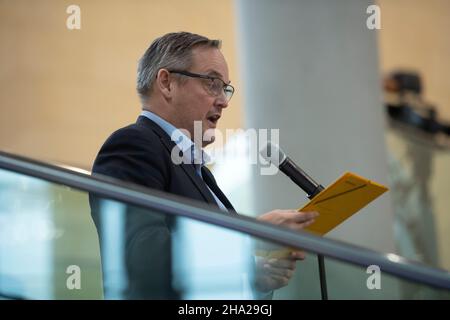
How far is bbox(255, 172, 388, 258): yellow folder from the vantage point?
321 centimetres

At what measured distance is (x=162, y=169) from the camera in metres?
3.64

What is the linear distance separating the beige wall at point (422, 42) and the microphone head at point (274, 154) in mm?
11504

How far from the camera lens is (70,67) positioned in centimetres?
1187

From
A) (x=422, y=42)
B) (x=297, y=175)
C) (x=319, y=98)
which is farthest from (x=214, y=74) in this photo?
(x=422, y=42)

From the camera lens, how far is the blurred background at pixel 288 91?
22.7ft

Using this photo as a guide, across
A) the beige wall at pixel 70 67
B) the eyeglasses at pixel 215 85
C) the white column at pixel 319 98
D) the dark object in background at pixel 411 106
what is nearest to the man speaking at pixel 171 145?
the eyeglasses at pixel 215 85

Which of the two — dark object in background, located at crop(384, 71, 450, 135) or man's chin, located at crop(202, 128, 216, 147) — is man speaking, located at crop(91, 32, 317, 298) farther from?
dark object in background, located at crop(384, 71, 450, 135)

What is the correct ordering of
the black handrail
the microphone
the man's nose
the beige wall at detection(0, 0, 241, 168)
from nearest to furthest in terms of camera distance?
the black handrail
the microphone
the man's nose
the beige wall at detection(0, 0, 241, 168)

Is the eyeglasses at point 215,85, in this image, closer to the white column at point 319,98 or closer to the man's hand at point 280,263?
the man's hand at point 280,263

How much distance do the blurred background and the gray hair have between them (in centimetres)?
75

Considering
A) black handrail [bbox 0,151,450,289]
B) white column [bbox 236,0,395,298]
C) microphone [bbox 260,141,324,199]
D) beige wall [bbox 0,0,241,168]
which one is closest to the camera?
black handrail [bbox 0,151,450,289]

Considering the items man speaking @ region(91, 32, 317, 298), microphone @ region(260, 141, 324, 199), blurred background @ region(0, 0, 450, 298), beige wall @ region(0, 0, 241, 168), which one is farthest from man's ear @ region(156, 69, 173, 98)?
beige wall @ region(0, 0, 241, 168)

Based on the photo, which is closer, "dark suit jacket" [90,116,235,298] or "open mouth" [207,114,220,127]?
"dark suit jacket" [90,116,235,298]

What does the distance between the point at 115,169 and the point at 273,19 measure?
12.0 feet
